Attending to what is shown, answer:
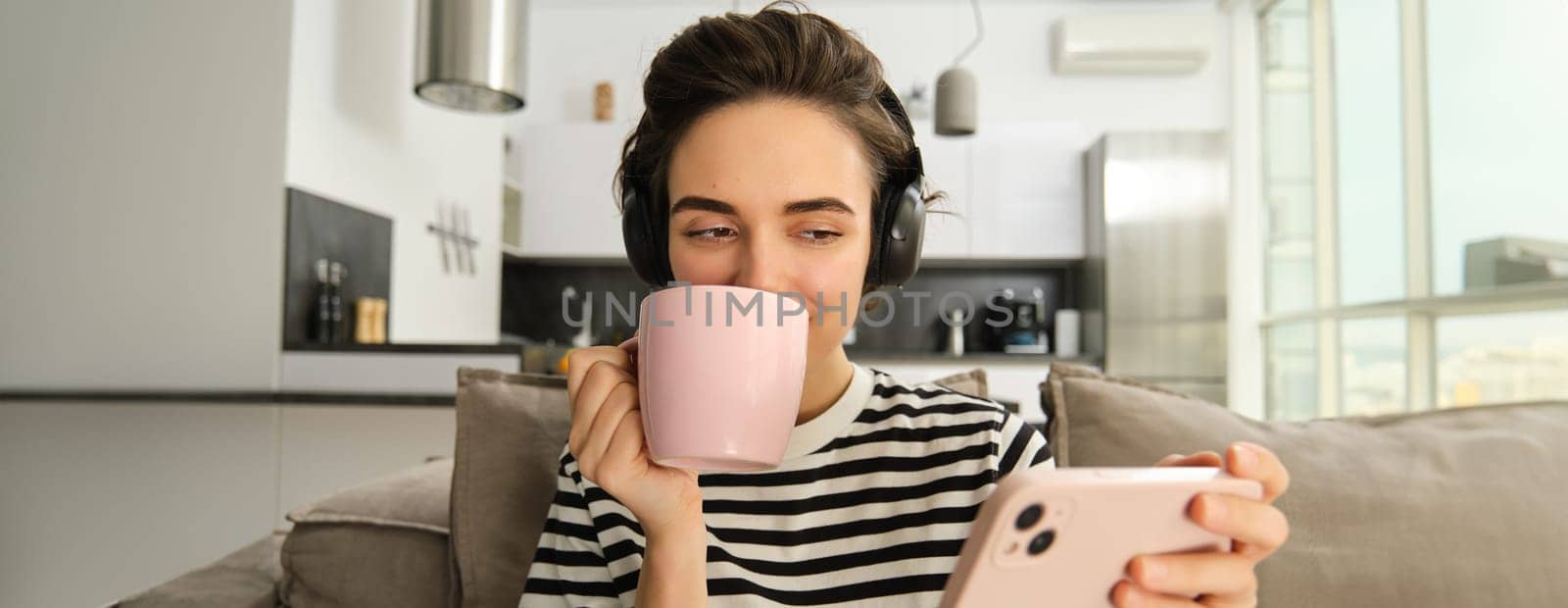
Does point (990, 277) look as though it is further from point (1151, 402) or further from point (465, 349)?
point (1151, 402)

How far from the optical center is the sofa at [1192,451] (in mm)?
938

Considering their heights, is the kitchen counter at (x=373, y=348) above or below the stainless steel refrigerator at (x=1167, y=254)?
below

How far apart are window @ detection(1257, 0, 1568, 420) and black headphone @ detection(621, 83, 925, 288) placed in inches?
85.0

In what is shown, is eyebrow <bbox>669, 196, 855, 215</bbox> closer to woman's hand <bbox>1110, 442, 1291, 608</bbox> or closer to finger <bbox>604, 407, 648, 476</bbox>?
finger <bbox>604, 407, 648, 476</bbox>

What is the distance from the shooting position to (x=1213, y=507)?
1.53ft

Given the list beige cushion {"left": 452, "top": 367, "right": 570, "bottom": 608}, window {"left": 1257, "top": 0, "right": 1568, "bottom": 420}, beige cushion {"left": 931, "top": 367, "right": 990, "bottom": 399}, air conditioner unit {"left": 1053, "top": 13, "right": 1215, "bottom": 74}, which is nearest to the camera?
beige cushion {"left": 452, "top": 367, "right": 570, "bottom": 608}

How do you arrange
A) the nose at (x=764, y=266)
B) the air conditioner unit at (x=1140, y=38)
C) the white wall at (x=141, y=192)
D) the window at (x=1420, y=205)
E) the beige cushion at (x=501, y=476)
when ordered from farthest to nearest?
the air conditioner unit at (x=1140, y=38)
the white wall at (x=141, y=192)
the window at (x=1420, y=205)
the beige cushion at (x=501, y=476)
the nose at (x=764, y=266)

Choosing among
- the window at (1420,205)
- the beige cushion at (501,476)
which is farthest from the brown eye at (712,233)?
the window at (1420,205)

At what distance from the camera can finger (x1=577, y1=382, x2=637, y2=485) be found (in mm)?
608

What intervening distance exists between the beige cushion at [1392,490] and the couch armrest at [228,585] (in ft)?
3.09

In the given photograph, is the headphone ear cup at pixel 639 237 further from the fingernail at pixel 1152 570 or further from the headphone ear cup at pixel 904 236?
the fingernail at pixel 1152 570

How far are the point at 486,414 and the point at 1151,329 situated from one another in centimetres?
363

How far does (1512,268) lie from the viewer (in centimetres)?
243

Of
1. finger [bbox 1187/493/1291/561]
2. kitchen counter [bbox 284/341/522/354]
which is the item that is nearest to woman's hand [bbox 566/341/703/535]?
finger [bbox 1187/493/1291/561]
